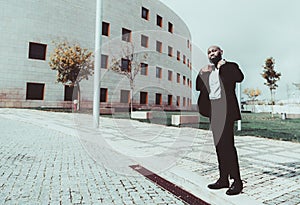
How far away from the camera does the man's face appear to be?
242 centimetres

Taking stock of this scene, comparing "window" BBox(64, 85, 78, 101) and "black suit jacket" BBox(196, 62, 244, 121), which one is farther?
"window" BBox(64, 85, 78, 101)

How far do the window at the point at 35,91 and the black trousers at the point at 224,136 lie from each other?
20295 millimetres

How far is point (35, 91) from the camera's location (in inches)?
787

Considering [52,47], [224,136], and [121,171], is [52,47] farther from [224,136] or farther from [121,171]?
[224,136]

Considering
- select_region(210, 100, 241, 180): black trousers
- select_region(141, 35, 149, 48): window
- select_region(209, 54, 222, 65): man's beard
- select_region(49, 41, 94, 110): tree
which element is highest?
select_region(141, 35, 149, 48): window

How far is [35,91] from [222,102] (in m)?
20.6

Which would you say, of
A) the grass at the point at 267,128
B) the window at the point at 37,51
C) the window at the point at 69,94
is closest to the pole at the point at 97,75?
the grass at the point at 267,128

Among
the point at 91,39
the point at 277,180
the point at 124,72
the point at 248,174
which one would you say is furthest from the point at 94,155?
the point at 91,39

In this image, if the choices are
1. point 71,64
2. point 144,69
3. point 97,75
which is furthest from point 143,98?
point 97,75

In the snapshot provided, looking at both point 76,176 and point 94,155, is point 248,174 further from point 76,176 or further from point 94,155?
point 94,155

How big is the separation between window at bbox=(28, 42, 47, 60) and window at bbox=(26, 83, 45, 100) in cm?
239

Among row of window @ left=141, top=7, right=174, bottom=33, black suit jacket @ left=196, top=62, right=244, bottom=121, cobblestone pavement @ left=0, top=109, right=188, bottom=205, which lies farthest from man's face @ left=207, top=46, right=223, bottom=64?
row of window @ left=141, top=7, right=174, bottom=33

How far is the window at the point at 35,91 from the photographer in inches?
777

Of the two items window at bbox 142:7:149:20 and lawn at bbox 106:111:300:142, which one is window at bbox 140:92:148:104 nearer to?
window at bbox 142:7:149:20
